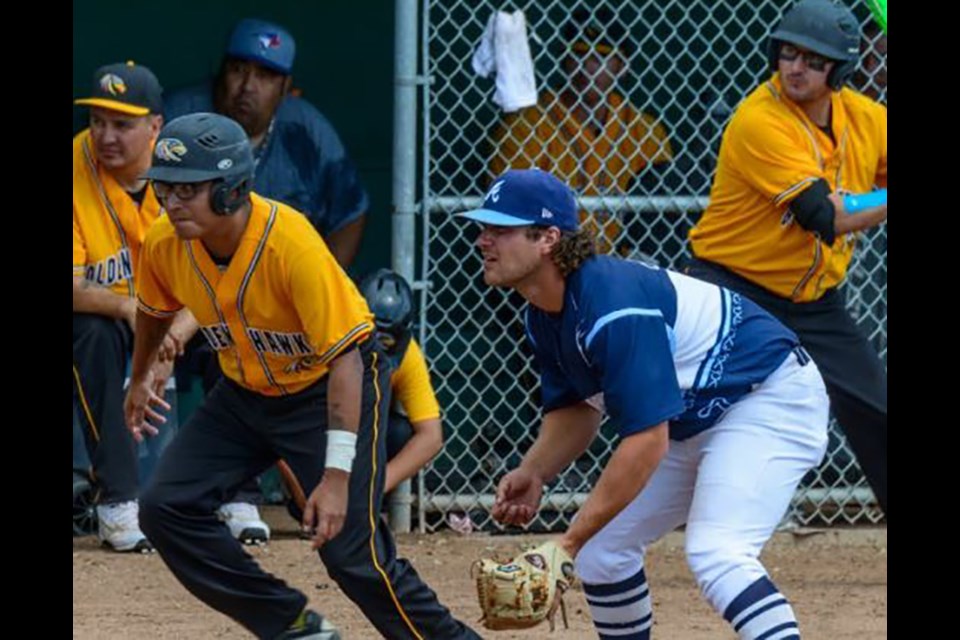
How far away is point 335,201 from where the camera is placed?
25.4 feet

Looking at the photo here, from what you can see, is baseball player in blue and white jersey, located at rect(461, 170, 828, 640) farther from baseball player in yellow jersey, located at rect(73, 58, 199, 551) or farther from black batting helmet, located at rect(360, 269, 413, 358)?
baseball player in yellow jersey, located at rect(73, 58, 199, 551)

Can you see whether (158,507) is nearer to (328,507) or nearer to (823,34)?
(328,507)

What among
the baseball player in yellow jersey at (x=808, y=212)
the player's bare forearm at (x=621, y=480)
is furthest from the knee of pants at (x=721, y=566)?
the baseball player in yellow jersey at (x=808, y=212)

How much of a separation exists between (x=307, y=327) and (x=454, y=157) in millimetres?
2525

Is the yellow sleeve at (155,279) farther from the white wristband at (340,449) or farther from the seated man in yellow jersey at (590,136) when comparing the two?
the seated man in yellow jersey at (590,136)

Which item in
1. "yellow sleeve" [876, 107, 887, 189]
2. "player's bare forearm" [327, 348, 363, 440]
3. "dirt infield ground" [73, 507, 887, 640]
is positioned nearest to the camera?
"player's bare forearm" [327, 348, 363, 440]

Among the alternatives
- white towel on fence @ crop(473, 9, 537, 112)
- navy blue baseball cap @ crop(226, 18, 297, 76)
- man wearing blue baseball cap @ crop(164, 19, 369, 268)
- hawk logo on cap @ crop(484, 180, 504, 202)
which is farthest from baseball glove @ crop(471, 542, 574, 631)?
navy blue baseball cap @ crop(226, 18, 297, 76)

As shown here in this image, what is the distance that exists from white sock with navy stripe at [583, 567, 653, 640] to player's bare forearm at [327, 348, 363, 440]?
0.73 m

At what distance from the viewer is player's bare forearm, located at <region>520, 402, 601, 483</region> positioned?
5.16m

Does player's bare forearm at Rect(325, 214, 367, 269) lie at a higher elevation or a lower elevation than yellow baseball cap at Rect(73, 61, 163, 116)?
lower

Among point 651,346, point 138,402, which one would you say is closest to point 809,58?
point 651,346

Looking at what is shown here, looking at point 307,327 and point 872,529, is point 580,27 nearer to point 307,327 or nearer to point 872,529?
point 872,529

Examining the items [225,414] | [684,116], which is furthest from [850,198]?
[225,414]

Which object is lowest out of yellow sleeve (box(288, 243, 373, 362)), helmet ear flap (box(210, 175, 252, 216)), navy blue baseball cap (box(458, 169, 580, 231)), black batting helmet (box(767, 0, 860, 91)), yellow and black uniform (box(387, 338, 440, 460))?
yellow and black uniform (box(387, 338, 440, 460))
